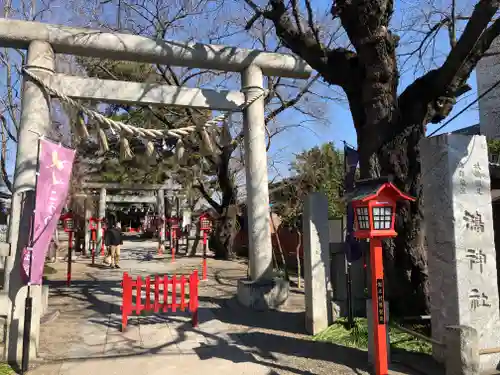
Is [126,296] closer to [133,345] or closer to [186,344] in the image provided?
[133,345]

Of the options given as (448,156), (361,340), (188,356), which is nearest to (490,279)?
(448,156)

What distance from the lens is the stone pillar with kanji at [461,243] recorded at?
4.80 m

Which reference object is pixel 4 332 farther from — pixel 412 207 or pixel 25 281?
pixel 412 207

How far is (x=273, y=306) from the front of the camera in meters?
8.09

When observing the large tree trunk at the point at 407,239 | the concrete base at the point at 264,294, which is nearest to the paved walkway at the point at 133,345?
the concrete base at the point at 264,294

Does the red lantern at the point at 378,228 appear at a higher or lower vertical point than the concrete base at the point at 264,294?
higher

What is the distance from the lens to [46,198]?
5.18 m

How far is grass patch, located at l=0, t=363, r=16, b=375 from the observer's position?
4762 millimetres

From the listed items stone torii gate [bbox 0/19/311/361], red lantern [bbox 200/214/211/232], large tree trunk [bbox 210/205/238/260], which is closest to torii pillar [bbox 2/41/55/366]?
stone torii gate [bbox 0/19/311/361]

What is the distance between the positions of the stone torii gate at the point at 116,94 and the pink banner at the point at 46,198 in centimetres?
52

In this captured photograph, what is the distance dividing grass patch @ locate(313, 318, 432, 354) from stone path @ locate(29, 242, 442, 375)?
25 centimetres

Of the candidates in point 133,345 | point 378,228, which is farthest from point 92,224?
point 378,228

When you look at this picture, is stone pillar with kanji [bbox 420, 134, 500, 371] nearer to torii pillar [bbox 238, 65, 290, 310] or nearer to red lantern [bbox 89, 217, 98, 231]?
torii pillar [bbox 238, 65, 290, 310]

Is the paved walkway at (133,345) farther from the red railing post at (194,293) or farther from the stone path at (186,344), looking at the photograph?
the red railing post at (194,293)
